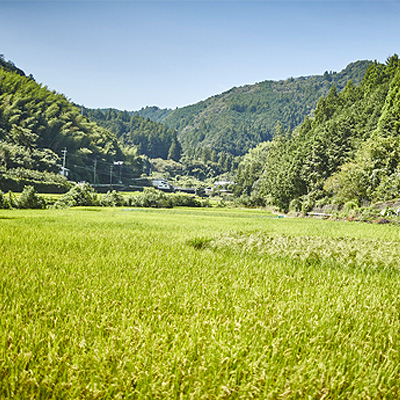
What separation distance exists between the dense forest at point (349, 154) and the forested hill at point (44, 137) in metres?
41.5

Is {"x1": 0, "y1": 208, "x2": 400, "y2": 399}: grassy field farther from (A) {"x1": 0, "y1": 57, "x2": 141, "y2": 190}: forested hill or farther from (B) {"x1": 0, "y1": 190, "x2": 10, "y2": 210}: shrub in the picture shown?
(A) {"x1": 0, "y1": 57, "x2": 141, "y2": 190}: forested hill

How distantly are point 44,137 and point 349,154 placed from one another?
72.0 m

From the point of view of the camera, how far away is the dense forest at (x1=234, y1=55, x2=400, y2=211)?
1151 inches

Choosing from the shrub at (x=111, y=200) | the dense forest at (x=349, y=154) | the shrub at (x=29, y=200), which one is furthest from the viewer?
the shrub at (x=111, y=200)

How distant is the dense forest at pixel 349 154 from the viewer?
2923cm

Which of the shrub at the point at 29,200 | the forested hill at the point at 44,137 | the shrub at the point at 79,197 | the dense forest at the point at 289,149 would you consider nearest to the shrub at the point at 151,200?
the shrub at the point at 79,197

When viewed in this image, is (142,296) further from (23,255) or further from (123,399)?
(23,255)

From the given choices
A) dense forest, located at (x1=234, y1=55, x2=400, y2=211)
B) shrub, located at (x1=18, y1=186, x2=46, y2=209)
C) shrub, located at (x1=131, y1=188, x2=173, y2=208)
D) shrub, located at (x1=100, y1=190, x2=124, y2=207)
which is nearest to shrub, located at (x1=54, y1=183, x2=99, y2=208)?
shrub, located at (x1=100, y1=190, x2=124, y2=207)

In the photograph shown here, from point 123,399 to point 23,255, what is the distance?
332cm

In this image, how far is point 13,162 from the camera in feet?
190

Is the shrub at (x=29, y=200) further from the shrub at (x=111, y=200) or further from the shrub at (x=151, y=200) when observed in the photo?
the shrub at (x=151, y=200)

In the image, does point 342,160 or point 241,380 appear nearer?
point 241,380

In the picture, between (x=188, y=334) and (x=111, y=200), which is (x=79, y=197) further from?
(x=188, y=334)

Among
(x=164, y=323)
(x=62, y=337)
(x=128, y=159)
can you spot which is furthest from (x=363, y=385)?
(x=128, y=159)
